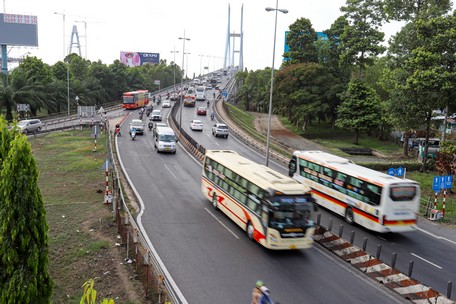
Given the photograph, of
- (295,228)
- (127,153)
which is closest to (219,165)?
(295,228)

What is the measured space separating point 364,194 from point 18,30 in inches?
2744

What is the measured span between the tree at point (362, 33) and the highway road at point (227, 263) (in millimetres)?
37162

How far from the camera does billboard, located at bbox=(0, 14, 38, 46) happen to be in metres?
69.1

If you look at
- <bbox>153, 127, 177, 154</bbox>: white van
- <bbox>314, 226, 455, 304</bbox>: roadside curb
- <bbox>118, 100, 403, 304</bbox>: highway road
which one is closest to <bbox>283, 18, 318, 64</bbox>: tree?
<bbox>153, 127, 177, 154</bbox>: white van

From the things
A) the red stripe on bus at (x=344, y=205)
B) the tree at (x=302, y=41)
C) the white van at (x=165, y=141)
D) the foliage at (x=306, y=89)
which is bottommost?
the red stripe on bus at (x=344, y=205)

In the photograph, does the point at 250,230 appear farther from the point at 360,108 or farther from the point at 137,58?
the point at 137,58

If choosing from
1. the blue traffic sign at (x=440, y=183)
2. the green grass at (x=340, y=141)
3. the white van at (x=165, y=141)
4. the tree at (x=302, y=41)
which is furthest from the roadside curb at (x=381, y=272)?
the tree at (x=302, y=41)

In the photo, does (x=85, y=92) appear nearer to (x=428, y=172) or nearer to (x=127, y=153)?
(x=127, y=153)

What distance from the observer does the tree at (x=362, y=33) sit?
5256cm

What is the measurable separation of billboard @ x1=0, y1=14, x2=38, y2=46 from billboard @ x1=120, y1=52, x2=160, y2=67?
86.5 metres

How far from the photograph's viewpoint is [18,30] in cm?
7025

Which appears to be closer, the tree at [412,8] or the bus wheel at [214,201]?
the bus wheel at [214,201]

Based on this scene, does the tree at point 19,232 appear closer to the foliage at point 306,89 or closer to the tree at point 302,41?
the foliage at point 306,89

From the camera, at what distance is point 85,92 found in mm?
77750
